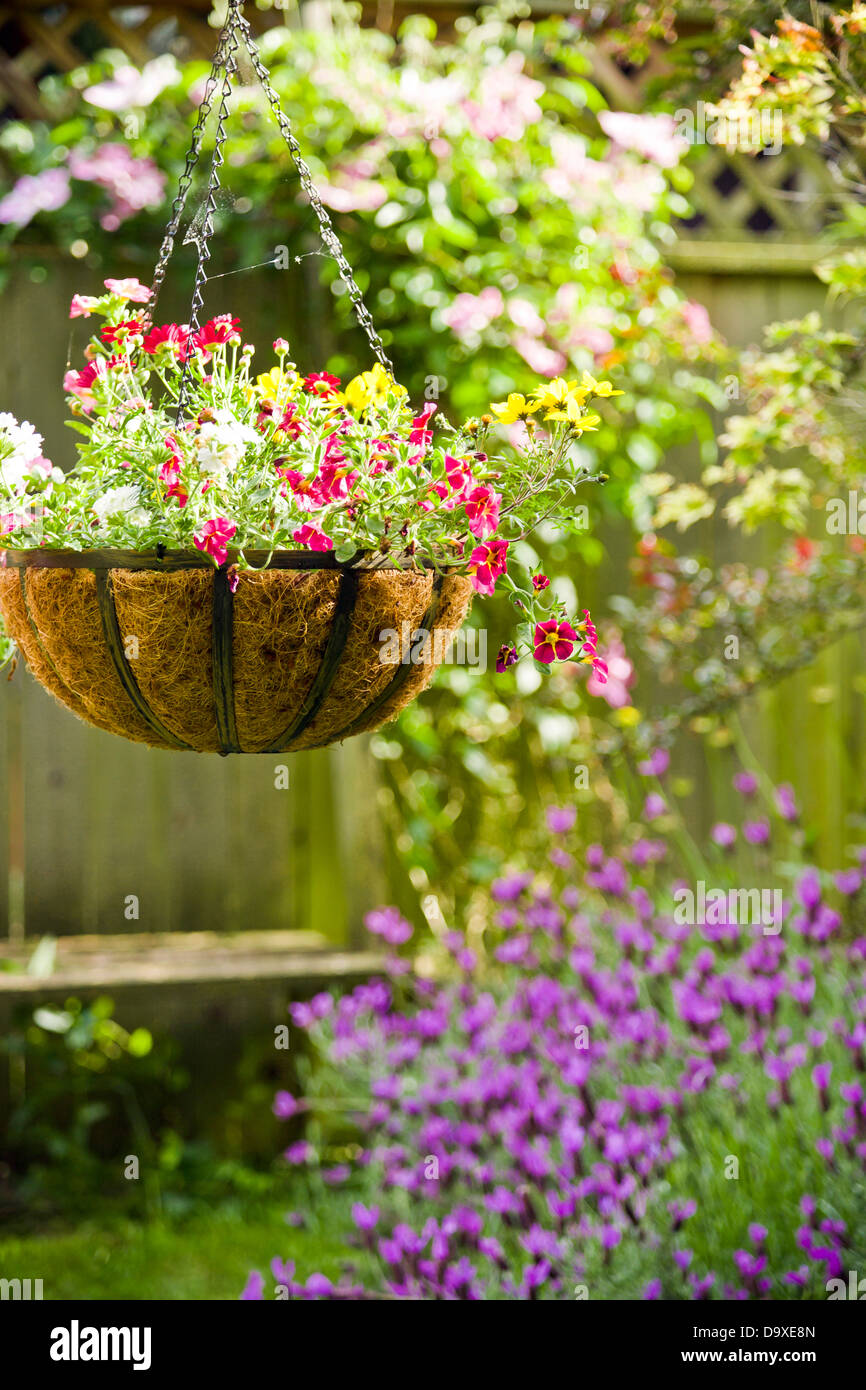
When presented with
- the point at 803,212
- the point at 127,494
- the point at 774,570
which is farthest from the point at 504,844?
the point at 127,494

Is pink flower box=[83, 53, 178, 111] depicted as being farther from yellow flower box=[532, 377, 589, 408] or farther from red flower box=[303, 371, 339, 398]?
yellow flower box=[532, 377, 589, 408]

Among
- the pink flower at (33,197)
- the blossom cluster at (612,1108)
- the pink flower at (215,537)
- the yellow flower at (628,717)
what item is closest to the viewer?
the pink flower at (215,537)

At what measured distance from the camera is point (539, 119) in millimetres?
2846

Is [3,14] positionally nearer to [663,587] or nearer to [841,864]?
[663,587]

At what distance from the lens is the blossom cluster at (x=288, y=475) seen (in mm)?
1180

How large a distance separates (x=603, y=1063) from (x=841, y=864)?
120 centimetres

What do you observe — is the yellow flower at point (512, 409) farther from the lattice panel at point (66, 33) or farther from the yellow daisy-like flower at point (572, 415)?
the lattice panel at point (66, 33)

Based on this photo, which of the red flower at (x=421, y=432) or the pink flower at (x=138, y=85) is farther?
the pink flower at (x=138, y=85)

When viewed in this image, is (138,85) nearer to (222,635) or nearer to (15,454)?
(15,454)

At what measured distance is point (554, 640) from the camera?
124 centimetres

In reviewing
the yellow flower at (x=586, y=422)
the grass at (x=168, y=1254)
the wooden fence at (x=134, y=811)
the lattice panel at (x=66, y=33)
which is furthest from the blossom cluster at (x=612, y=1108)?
the lattice panel at (x=66, y=33)

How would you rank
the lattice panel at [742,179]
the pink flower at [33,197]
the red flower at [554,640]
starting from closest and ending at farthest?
the red flower at [554,640]
the pink flower at [33,197]
the lattice panel at [742,179]

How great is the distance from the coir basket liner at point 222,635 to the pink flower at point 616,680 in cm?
177

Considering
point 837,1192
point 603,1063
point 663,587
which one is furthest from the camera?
point 663,587
